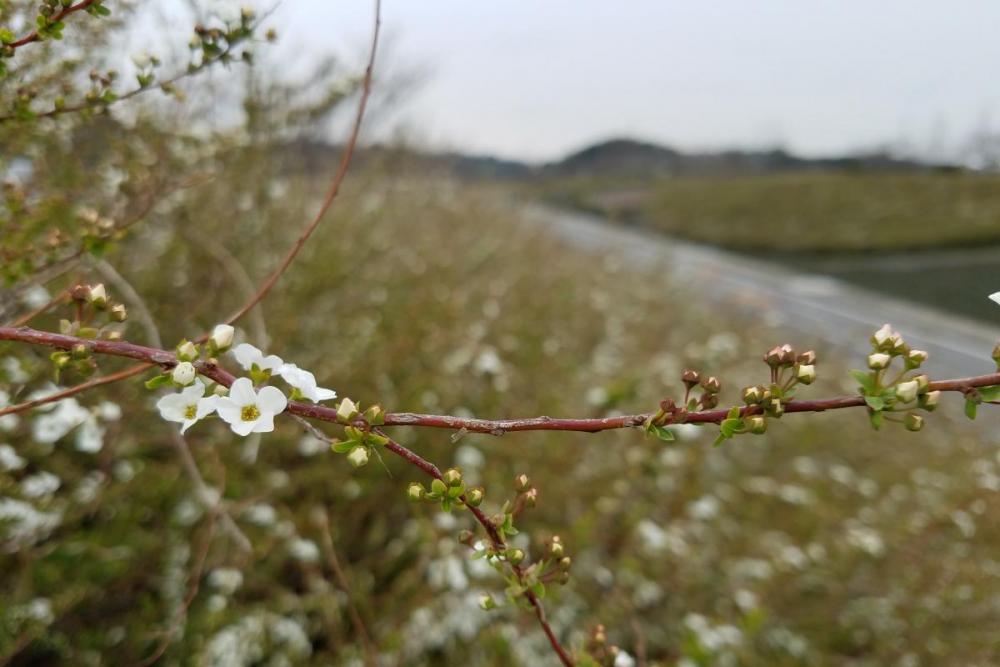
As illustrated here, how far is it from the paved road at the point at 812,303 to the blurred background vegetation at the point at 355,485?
2036 millimetres

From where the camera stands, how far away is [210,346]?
854mm

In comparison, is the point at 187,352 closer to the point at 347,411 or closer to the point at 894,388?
the point at 347,411

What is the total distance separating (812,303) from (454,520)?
14.3m

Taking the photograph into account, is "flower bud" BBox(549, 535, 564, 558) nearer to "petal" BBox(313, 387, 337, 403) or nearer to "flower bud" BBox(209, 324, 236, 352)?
"petal" BBox(313, 387, 337, 403)

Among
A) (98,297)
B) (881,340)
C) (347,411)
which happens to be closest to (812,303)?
(881,340)

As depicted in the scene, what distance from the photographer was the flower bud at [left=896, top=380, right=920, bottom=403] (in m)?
0.78

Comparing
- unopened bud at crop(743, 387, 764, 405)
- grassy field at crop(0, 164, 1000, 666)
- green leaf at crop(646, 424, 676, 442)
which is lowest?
grassy field at crop(0, 164, 1000, 666)

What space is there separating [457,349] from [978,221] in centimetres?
732

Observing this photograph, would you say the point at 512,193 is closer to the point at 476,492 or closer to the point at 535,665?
the point at 535,665

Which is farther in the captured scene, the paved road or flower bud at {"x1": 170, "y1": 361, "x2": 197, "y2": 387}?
the paved road

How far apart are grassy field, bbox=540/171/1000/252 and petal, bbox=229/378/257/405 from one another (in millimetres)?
2874

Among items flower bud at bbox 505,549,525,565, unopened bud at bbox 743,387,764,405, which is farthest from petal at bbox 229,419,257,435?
unopened bud at bbox 743,387,764,405

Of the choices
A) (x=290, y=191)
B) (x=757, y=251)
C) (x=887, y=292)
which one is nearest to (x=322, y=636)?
(x=290, y=191)

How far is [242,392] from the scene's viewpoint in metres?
0.83
